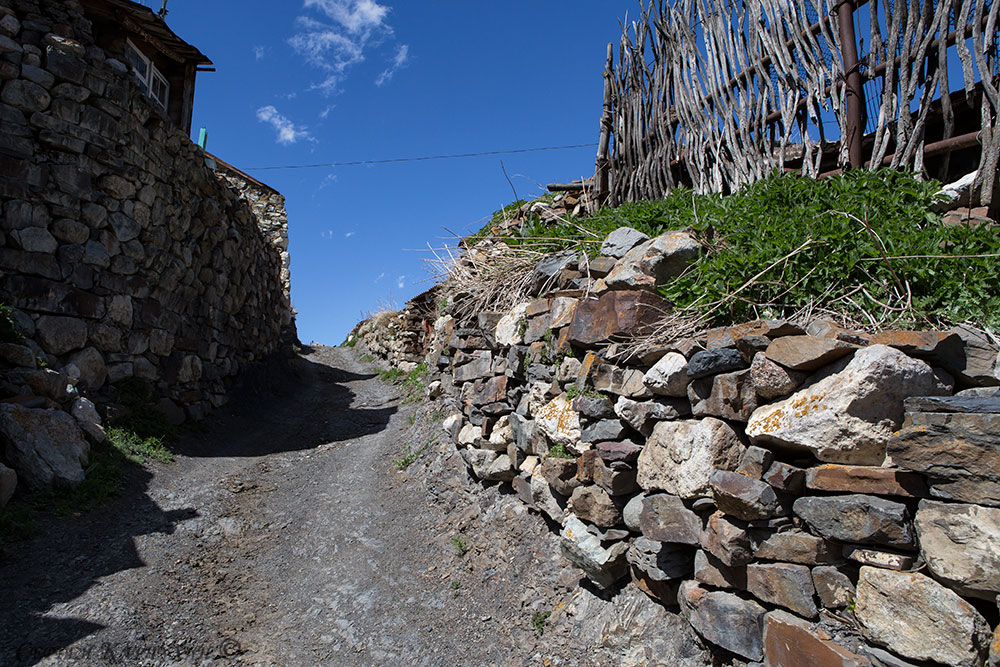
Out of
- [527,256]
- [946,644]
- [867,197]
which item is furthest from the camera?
[527,256]

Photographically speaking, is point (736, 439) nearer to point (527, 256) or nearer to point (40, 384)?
point (527, 256)

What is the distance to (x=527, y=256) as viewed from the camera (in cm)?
545

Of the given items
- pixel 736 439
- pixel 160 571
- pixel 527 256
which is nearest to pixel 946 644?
pixel 736 439

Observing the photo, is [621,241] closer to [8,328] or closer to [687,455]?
[687,455]

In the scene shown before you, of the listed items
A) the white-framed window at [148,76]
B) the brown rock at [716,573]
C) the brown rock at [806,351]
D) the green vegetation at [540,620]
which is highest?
the white-framed window at [148,76]

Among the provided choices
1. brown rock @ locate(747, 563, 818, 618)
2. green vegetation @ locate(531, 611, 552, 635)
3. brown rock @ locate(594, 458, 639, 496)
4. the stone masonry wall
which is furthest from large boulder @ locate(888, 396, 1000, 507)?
the stone masonry wall

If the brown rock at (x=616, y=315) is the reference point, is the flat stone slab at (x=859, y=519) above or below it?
below

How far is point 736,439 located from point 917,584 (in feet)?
3.01

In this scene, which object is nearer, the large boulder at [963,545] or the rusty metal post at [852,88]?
the large boulder at [963,545]

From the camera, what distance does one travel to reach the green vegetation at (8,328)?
18.7 ft

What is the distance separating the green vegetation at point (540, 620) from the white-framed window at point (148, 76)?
821 centimetres

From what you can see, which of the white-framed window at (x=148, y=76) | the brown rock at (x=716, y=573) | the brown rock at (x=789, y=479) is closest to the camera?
the brown rock at (x=789, y=479)

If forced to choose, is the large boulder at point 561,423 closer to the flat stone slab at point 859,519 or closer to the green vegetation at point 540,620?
the green vegetation at point 540,620

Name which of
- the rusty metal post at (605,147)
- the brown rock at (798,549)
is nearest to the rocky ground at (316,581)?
the brown rock at (798,549)
